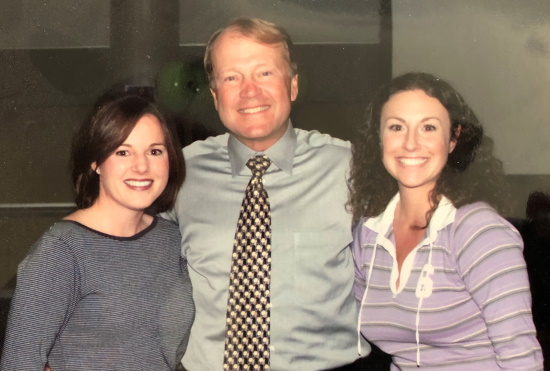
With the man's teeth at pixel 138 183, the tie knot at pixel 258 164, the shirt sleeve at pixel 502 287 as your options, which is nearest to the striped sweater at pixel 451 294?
the shirt sleeve at pixel 502 287

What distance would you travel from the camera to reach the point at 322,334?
1765 millimetres

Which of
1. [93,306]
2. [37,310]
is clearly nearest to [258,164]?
[93,306]

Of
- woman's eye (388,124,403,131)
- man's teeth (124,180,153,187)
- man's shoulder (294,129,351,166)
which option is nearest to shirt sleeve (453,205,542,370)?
woman's eye (388,124,403,131)

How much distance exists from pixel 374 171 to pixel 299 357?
598 millimetres

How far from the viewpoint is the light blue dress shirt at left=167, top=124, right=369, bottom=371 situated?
1.75 meters

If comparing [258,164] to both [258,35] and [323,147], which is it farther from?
[258,35]

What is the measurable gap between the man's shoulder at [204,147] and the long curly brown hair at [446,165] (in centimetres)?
42

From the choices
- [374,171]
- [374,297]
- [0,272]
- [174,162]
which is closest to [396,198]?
[374,171]

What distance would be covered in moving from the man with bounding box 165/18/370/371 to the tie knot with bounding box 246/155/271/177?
0.02 metres

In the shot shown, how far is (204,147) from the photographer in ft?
6.29

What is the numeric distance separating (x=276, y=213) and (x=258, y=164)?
0.16m

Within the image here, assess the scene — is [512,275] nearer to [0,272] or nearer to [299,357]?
[299,357]

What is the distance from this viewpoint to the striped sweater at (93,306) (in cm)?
151

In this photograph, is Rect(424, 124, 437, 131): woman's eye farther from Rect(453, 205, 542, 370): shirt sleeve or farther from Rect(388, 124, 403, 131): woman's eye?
Rect(453, 205, 542, 370): shirt sleeve
